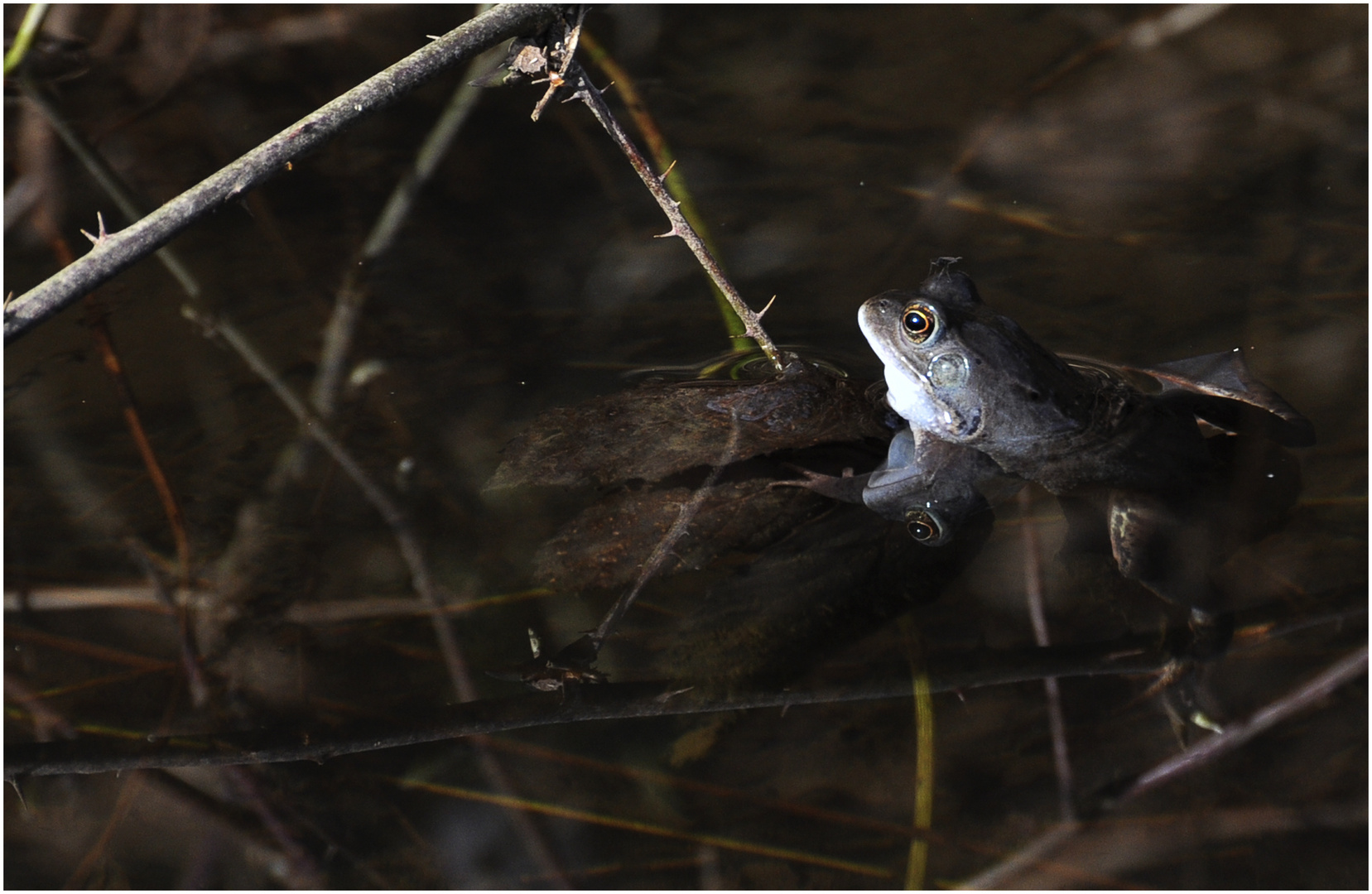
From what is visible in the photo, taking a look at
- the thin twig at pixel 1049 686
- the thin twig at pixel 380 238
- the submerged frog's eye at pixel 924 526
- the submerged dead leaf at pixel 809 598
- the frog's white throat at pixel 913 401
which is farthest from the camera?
the thin twig at pixel 380 238

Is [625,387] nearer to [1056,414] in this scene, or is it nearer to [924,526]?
[924,526]

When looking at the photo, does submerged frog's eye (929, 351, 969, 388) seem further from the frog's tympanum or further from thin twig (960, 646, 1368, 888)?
thin twig (960, 646, 1368, 888)

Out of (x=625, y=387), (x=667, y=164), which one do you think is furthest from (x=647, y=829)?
(x=667, y=164)

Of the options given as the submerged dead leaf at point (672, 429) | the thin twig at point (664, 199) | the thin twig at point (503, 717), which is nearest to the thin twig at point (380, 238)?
the submerged dead leaf at point (672, 429)

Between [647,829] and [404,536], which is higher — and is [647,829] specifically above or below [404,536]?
below

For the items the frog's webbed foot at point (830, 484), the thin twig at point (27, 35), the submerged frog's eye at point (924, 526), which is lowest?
the submerged frog's eye at point (924, 526)

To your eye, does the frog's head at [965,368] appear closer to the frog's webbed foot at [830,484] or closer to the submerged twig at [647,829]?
the frog's webbed foot at [830,484]

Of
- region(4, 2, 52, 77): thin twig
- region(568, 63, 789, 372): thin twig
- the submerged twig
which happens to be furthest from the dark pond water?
region(4, 2, 52, 77): thin twig
